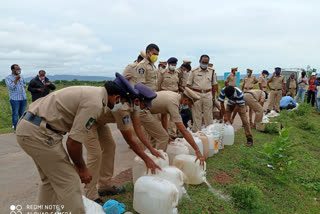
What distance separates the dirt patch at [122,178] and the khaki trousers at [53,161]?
5.13 feet

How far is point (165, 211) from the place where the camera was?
8.45 ft

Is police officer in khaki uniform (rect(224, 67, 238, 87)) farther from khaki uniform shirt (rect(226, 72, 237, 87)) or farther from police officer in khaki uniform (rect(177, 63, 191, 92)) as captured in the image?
police officer in khaki uniform (rect(177, 63, 191, 92))

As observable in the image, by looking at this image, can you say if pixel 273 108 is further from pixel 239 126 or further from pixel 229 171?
pixel 229 171

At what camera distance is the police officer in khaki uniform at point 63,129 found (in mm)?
1970

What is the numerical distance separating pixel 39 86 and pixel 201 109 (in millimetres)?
4798

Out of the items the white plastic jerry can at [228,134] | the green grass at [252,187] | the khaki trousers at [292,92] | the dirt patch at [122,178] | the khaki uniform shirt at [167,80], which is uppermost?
the khaki uniform shirt at [167,80]

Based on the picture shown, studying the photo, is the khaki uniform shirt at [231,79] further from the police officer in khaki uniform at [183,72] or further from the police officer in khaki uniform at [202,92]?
the police officer in khaki uniform at [202,92]

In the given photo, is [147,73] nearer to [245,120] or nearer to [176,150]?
[176,150]

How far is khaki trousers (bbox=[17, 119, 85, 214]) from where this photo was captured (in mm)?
2006

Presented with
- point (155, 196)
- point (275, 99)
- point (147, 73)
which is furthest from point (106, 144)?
point (275, 99)

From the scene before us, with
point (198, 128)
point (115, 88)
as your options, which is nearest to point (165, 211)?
point (115, 88)

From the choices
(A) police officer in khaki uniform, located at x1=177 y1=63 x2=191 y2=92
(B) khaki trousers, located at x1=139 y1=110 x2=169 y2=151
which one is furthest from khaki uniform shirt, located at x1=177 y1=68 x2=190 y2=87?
(B) khaki trousers, located at x1=139 y1=110 x2=169 y2=151

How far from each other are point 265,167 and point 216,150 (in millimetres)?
993

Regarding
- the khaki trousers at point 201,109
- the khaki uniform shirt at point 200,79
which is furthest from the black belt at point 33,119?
the khaki uniform shirt at point 200,79
